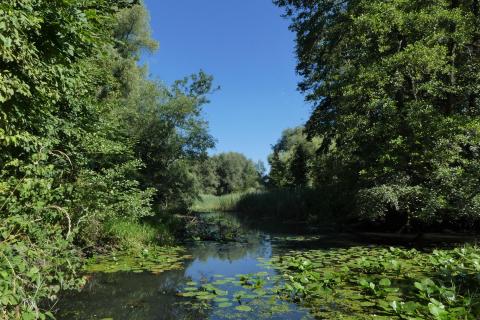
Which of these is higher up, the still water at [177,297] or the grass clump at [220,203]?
the grass clump at [220,203]

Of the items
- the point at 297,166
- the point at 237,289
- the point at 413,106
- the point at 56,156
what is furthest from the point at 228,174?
the point at 237,289

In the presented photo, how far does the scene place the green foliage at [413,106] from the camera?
11922 millimetres

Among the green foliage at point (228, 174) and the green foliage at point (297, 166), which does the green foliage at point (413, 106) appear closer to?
the green foliage at point (297, 166)

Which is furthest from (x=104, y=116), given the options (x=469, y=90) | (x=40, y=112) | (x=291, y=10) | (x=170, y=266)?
→ (x=291, y=10)

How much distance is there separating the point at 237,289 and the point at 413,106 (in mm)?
8581

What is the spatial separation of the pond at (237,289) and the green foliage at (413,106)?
2.41 meters

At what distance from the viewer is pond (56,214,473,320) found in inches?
245

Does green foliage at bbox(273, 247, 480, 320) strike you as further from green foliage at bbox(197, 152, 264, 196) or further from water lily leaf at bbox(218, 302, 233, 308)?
green foliage at bbox(197, 152, 264, 196)

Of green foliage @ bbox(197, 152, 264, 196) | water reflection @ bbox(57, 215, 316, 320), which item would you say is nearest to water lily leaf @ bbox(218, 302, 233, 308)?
water reflection @ bbox(57, 215, 316, 320)

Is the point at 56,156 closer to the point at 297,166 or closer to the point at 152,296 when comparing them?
the point at 152,296

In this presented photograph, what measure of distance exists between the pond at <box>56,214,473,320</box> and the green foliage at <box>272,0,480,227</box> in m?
2.41

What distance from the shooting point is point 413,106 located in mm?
12531

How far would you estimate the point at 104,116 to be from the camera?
11.9 metres

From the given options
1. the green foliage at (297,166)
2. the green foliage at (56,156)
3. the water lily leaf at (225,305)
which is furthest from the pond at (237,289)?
the green foliage at (297,166)
